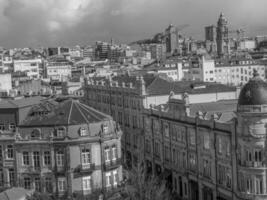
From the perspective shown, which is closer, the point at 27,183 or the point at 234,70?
the point at 27,183

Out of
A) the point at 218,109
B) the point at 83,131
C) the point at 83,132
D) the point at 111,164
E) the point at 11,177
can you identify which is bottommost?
the point at 11,177

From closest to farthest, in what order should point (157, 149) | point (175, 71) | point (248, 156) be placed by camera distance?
point (248, 156), point (157, 149), point (175, 71)

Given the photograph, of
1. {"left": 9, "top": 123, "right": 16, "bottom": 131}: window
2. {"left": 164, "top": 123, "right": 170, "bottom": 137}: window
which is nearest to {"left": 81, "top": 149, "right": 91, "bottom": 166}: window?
{"left": 9, "top": 123, "right": 16, "bottom": 131}: window

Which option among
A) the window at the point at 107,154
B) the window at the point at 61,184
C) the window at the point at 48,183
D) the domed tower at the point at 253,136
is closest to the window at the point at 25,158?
the window at the point at 48,183

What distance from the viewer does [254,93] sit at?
57875 mm

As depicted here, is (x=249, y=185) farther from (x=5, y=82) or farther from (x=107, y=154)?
(x=5, y=82)

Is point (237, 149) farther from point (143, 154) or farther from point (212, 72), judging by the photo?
point (212, 72)

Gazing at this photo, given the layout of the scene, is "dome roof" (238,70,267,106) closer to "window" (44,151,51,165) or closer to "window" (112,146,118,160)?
"window" (112,146,118,160)

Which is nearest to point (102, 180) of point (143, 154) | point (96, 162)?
point (96, 162)

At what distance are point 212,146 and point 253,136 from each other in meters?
8.46

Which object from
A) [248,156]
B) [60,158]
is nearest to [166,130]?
[60,158]

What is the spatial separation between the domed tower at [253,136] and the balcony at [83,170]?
55.5 ft

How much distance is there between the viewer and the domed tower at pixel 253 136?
5738 centimetres

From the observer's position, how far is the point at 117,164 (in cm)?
6806
